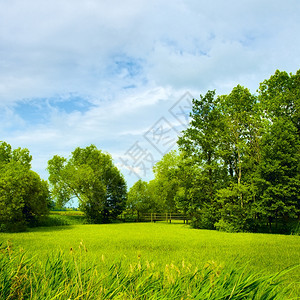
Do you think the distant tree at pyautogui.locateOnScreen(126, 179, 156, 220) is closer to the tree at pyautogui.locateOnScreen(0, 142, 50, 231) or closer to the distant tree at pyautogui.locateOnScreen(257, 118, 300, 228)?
the tree at pyautogui.locateOnScreen(0, 142, 50, 231)

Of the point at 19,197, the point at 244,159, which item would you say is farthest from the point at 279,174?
the point at 19,197

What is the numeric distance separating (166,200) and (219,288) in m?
37.9

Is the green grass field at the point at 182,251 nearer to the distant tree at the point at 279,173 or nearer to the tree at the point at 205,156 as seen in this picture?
the distant tree at the point at 279,173

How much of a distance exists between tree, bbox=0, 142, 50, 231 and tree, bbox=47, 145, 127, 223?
842cm

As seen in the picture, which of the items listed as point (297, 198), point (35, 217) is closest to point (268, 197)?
point (297, 198)

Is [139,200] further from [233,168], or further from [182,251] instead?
[182,251]

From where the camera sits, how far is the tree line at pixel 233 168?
1870 cm

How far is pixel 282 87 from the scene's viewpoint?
23.2 m

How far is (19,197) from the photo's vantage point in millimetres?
19703

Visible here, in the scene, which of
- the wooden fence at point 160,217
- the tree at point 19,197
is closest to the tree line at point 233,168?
the tree at point 19,197

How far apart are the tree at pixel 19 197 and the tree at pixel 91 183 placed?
842 centimetres

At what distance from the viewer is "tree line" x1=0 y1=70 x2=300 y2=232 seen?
18703 mm

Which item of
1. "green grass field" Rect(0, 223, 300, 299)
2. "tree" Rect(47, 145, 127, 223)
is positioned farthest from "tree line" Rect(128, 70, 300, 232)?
"tree" Rect(47, 145, 127, 223)

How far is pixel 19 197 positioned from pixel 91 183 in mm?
14232
